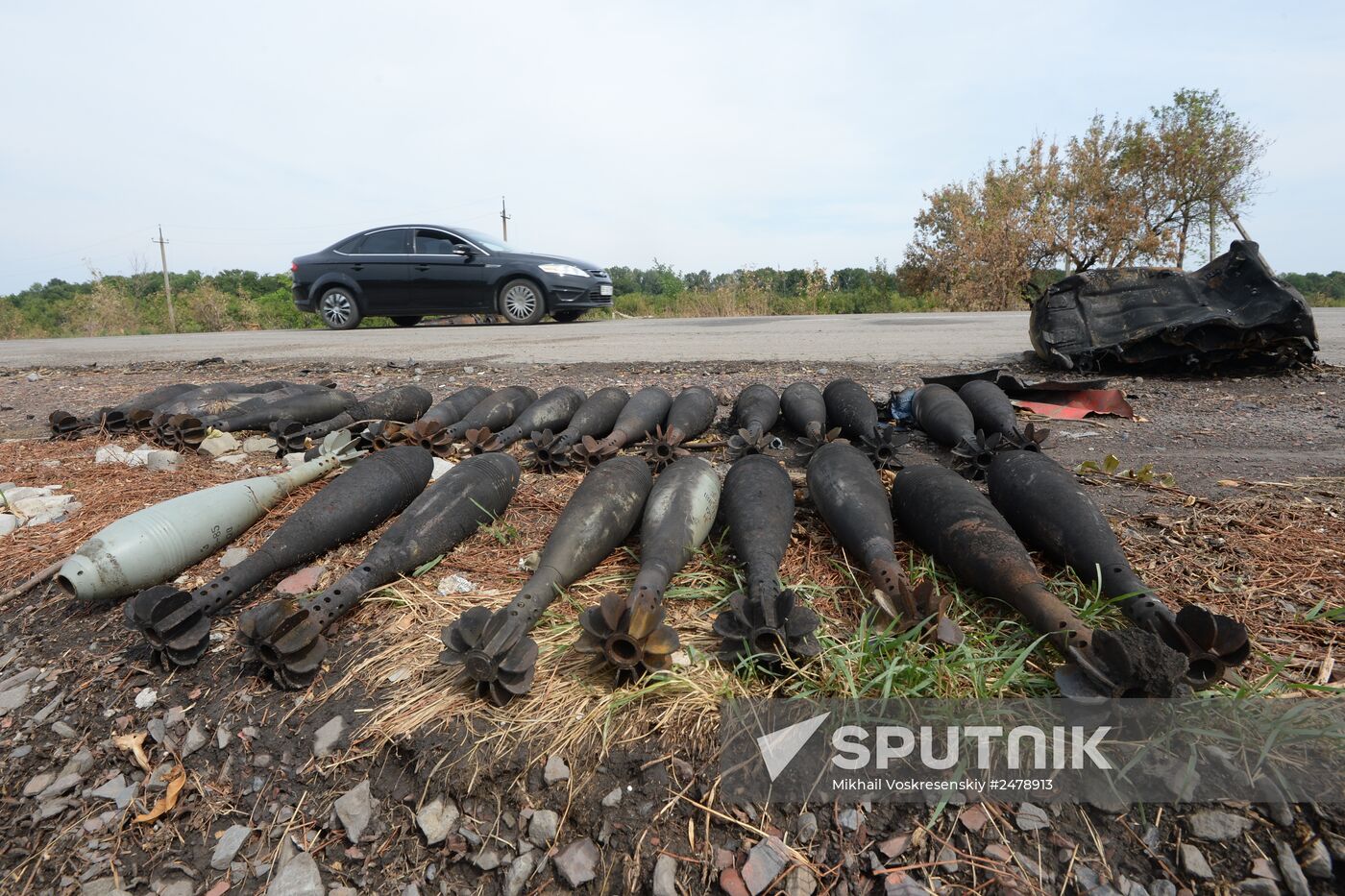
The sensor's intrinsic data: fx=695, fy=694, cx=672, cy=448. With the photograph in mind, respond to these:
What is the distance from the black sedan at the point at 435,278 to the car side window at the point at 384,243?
0.02 metres

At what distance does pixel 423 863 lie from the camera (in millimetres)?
1498

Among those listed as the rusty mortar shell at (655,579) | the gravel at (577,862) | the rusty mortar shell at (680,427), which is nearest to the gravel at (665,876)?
the gravel at (577,862)

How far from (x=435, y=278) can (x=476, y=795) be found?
409 inches

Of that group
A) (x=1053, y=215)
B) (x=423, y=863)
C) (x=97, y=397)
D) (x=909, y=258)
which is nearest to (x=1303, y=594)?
(x=423, y=863)

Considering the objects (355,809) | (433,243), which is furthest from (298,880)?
(433,243)

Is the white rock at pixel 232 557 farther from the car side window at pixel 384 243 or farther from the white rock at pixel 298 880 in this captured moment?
the car side window at pixel 384 243

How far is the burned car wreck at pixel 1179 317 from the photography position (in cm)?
488

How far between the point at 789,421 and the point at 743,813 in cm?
235

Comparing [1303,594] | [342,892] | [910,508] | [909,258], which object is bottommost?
[342,892]

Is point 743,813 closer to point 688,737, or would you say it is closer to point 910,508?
point 688,737

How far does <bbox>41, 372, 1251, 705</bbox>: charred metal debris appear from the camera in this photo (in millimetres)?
1693

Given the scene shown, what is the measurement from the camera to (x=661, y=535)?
87.9 inches

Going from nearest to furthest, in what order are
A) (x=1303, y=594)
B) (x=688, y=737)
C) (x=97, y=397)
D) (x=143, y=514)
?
1. (x=688, y=737)
2. (x=1303, y=594)
3. (x=143, y=514)
4. (x=97, y=397)

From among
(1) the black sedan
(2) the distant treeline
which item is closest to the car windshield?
(1) the black sedan
